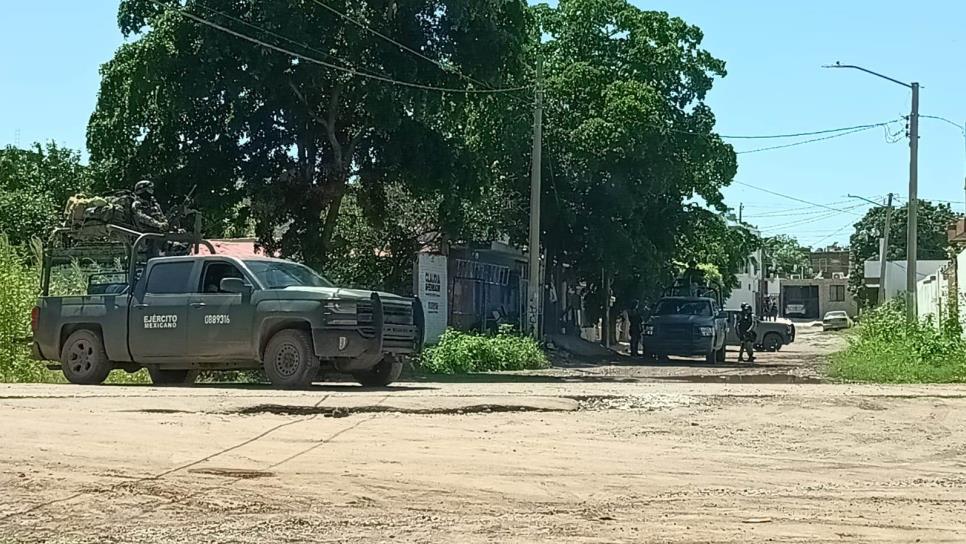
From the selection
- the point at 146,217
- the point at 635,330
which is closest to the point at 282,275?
the point at 146,217

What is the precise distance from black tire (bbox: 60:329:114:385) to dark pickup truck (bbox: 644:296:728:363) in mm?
19183

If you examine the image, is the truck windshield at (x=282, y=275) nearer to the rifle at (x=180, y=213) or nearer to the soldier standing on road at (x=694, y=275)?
the rifle at (x=180, y=213)

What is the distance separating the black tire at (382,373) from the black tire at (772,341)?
30654mm

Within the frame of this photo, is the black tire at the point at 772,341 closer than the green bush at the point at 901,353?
No

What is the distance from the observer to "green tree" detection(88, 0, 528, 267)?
23.7 metres

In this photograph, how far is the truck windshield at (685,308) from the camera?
33625 millimetres

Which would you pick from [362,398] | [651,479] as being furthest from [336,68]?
[651,479]

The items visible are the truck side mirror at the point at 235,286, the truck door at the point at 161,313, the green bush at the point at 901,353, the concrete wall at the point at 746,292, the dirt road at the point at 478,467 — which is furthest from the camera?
the concrete wall at the point at 746,292

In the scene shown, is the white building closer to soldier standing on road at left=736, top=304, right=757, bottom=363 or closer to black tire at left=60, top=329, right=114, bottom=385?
soldier standing on road at left=736, top=304, right=757, bottom=363

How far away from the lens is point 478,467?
9.59 m

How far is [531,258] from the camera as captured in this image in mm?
29594

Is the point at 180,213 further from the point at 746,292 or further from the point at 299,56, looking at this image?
the point at 746,292

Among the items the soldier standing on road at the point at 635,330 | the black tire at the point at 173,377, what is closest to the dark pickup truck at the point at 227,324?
the black tire at the point at 173,377

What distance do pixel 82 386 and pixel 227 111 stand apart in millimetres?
10458
